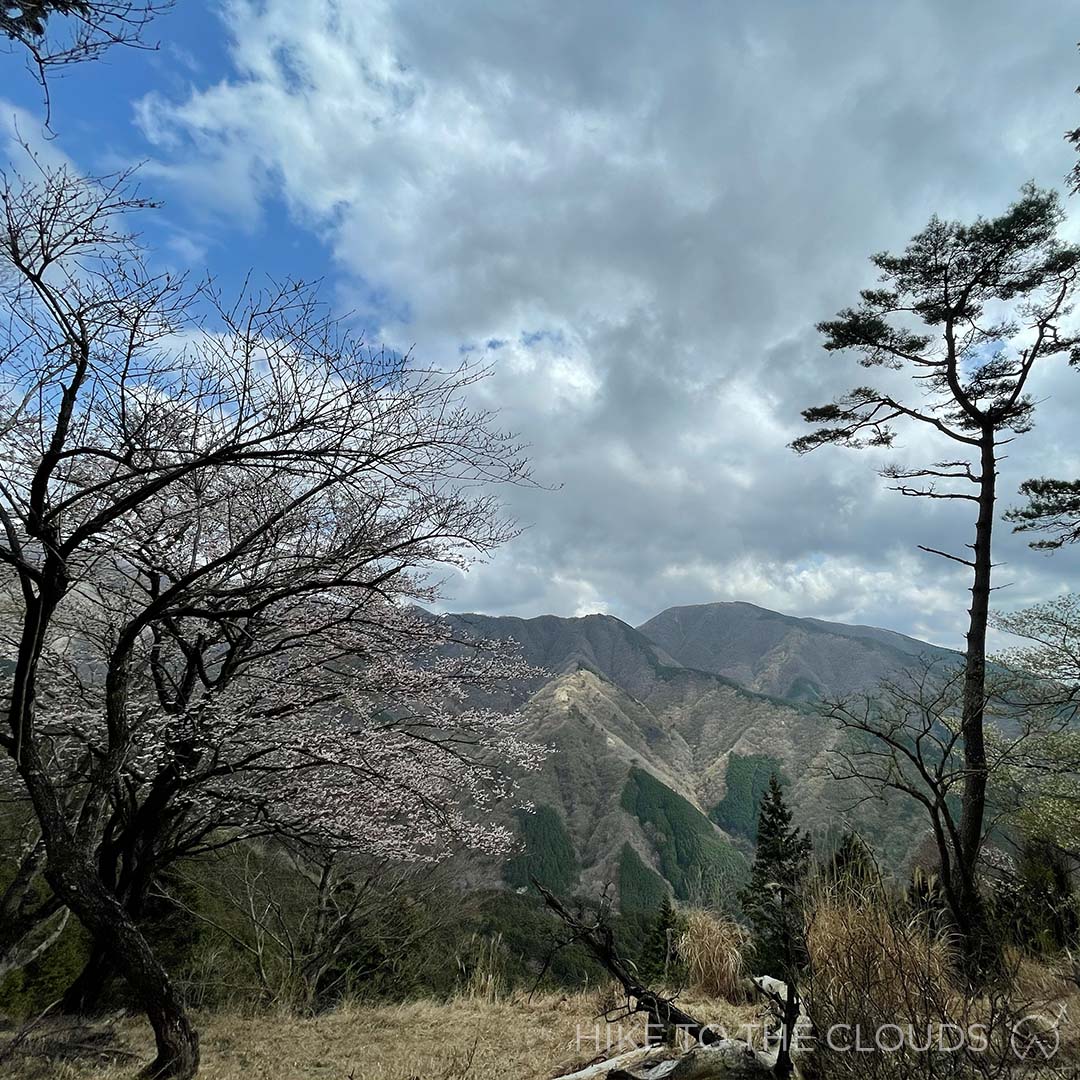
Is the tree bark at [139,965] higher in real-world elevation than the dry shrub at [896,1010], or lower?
lower

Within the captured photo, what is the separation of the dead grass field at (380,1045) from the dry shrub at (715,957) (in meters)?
0.52

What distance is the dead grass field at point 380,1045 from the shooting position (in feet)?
14.9

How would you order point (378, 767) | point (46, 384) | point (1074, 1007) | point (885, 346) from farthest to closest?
point (885, 346) → point (378, 767) → point (46, 384) → point (1074, 1007)

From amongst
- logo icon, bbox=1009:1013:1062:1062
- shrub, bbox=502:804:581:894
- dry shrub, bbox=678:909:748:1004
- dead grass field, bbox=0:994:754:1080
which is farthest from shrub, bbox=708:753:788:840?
logo icon, bbox=1009:1013:1062:1062

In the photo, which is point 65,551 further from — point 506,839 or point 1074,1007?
point 506,839

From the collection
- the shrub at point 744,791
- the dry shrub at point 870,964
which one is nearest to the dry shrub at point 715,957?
the dry shrub at point 870,964

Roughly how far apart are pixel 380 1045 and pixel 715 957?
3310mm

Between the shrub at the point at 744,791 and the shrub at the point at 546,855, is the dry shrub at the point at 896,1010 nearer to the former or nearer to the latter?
the shrub at the point at 546,855

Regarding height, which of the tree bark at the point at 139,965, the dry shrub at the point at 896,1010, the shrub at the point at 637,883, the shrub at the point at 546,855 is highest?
the dry shrub at the point at 896,1010

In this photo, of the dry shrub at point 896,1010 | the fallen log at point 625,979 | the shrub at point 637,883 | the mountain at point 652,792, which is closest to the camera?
the dry shrub at point 896,1010

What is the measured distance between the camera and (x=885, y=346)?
10.4 metres

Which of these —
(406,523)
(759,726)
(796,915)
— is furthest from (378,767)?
(759,726)

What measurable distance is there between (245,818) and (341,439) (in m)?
5.74

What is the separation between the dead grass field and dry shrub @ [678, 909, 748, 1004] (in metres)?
0.52
